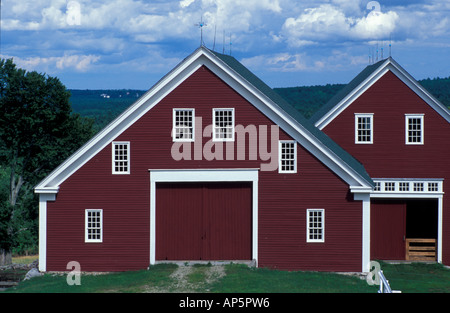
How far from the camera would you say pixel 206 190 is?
30.2 metres

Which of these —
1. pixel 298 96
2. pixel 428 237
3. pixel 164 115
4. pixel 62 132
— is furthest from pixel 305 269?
pixel 298 96

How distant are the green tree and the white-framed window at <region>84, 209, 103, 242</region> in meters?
22.6

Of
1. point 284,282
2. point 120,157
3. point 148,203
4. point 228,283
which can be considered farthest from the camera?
point 120,157

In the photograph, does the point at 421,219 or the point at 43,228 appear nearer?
the point at 43,228

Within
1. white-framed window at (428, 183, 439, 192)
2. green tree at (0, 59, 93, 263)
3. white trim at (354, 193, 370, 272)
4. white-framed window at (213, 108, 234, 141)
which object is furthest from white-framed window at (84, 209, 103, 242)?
green tree at (0, 59, 93, 263)

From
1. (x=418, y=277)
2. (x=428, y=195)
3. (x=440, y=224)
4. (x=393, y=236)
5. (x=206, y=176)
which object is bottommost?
(x=418, y=277)

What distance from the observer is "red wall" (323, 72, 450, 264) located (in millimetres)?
37500

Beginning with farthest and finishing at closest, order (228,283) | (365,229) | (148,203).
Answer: (148,203) < (365,229) < (228,283)

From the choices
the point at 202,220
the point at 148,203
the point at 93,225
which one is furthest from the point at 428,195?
the point at 93,225

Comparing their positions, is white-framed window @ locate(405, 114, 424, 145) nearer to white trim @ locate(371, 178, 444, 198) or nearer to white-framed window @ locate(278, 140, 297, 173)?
white trim @ locate(371, 178, 444, 198)

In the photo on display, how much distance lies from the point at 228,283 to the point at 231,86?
9.07m

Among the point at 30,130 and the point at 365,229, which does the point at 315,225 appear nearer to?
the point at 365,229

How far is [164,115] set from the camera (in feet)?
97.6
